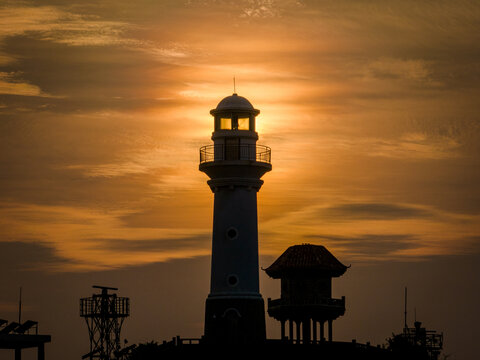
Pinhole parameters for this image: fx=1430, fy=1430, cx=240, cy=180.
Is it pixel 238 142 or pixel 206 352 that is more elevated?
pixel 238 142

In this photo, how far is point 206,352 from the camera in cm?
9644

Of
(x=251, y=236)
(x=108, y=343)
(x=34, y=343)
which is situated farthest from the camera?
(x=108, y=343)

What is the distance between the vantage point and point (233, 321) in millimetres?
97812

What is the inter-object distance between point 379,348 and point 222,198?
15368 mm

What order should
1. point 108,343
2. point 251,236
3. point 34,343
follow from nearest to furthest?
1. point 34,343
2. point 251,236
3. point 108,343

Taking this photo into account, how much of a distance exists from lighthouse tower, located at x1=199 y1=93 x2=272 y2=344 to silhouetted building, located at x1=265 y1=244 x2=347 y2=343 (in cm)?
537

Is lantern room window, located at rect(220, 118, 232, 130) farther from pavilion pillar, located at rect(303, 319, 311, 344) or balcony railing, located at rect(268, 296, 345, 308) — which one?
pavilion pillar, located at rect(303, 319, 311, 344)

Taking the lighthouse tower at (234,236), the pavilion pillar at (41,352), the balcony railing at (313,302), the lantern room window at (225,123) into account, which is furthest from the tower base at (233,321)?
→ the lantern room window at (225,123)

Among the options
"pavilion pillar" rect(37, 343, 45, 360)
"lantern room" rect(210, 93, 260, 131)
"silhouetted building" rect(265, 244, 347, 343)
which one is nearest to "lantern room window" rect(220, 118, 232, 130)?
"lantern room" rect(210, 93, 260, 131)

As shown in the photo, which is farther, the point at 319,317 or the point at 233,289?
the point at 319,317

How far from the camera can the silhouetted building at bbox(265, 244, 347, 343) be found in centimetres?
10356

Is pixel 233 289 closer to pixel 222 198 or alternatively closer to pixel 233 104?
pixel 222 198

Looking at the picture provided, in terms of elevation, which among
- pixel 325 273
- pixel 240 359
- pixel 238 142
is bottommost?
pixel 240 359

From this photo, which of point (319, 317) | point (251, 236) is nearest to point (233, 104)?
point (251, 236)
